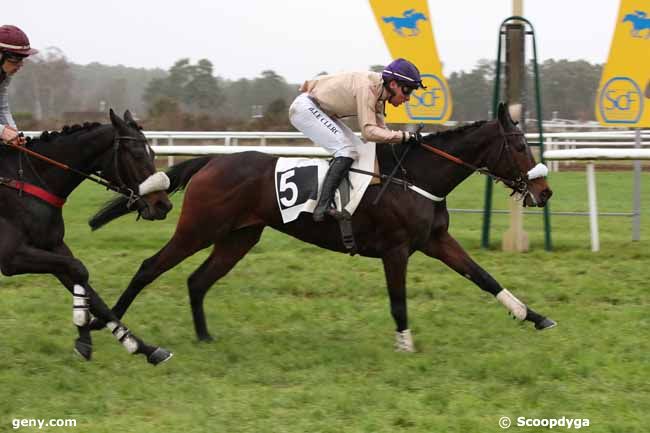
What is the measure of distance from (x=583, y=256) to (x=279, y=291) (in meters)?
3.02

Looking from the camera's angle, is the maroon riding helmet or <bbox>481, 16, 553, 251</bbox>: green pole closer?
the maroon riding helmet

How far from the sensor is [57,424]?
13.9ft

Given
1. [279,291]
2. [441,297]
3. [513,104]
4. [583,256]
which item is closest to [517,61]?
[513,104]

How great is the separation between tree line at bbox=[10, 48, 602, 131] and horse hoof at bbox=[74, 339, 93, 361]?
11776mm

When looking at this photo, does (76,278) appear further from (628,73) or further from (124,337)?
(628,73)

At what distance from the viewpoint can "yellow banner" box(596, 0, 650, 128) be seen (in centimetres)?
843

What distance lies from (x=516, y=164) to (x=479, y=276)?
2.60 ft

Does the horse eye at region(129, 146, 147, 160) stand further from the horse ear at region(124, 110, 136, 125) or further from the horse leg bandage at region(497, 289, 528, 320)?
the horse leg bandage at region(497, 289, 528, 320)

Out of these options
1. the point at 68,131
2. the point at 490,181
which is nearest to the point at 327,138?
the point at 68,131

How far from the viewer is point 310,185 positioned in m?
5.79

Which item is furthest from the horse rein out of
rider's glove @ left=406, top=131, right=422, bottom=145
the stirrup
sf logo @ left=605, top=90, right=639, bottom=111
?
sf logo @ left=605, top=90, right=639, bottom=111

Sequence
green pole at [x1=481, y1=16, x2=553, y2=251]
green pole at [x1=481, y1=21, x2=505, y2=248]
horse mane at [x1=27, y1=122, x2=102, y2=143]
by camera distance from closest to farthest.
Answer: horse mane at [x1=27, y1=122, x2=102, y2=143] → green pole at [x1=481, y1=16, x2=553, y2=251] → green pole at [x1=481, y1=21, x2=505, y2=248]

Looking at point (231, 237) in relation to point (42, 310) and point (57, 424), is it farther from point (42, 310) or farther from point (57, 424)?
point (57, 424)

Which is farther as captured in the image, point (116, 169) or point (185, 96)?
point (185, 96)
